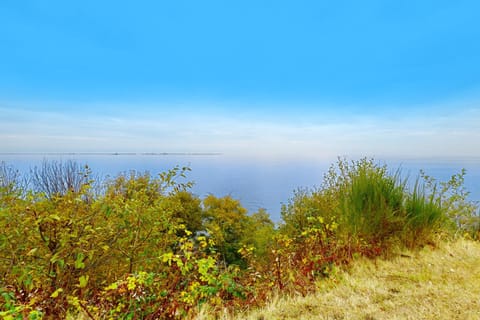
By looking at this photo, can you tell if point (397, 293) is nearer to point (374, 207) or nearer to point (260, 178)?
point (374, 207)

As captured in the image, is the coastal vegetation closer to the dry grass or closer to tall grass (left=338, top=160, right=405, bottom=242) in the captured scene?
tall grass (left=338, top=160, right=405, bottom=242)

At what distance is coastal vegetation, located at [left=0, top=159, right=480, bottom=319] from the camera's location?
6.52ft

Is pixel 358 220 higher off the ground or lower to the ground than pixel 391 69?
lower

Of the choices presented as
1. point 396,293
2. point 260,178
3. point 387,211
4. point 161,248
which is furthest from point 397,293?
point 260,178

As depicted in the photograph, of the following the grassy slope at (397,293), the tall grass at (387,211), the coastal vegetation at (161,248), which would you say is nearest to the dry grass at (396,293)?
the grassy slope at (397,293)

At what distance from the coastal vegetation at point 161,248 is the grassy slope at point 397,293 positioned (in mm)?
174

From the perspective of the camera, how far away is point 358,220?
362 cm

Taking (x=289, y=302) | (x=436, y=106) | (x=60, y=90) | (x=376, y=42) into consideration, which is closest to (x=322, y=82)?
(x=376, y=42)

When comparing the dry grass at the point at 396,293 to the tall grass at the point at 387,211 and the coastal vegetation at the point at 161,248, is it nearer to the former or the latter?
the coastal vegetation at the point at 161,248

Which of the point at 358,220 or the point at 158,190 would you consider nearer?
the point at 158,190

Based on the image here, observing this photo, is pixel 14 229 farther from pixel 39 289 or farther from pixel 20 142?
pixel 20 142

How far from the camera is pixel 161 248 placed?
2.81m

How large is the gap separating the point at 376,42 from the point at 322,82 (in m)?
7.03

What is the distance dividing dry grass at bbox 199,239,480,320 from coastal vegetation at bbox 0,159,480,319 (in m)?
0.17
